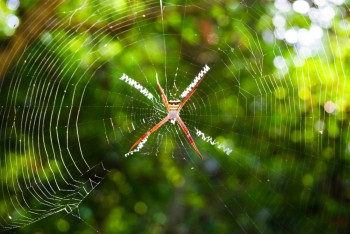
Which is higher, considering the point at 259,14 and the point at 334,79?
the point at 259,14

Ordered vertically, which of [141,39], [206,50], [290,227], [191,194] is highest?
[141,39]

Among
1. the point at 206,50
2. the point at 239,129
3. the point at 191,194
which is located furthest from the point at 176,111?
the point at 191,194

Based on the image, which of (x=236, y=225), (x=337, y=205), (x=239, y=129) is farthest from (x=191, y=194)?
(x=337, y=205)

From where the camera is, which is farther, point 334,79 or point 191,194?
point 191,194

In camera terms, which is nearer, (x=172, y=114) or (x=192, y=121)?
(x=172, y=114)

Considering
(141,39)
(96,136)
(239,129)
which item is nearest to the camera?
(141,39)

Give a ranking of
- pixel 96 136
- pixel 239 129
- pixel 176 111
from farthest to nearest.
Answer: pixel 239 129 → pixel 96 136 → pixel 176 111

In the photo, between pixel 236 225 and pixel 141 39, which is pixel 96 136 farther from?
pixel 236 225
